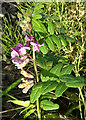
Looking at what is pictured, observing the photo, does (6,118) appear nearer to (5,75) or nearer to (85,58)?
(5,75)

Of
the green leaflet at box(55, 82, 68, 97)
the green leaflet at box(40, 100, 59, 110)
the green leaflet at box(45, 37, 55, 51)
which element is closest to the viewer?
the green leaflet at box(55, 82, 68, 97)

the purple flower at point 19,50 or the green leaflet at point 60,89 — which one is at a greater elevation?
the purple flower at point 19,50

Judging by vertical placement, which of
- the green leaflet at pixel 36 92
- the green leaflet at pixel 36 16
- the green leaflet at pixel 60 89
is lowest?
the green leaflet at pixel 36 92

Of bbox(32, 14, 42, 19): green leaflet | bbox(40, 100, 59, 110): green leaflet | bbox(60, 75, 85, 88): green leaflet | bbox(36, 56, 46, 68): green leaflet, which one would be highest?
bbox(32, 14, 42, 19): green leaflet

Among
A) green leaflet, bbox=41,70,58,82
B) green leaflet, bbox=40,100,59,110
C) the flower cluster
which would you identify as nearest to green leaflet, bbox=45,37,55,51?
the flower cluster

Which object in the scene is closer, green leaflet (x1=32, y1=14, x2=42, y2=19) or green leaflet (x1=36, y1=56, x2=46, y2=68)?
green leaflet (x1=32, y1=14, x2=42, y2=19)

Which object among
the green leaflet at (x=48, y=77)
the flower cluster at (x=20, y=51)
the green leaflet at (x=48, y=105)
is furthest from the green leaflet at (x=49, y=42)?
the green leaflet at (x=48, y=105)

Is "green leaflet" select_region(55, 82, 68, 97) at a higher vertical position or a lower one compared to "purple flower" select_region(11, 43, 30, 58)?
lower

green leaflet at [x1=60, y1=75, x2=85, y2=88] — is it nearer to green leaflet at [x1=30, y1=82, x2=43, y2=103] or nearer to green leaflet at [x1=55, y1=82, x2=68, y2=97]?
green leaflet at [x1=55, y1=82, x2=68, y2=97]

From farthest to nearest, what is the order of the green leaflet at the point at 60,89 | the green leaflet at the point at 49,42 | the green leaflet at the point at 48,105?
the green leaflet at the point at 48,105 → the green leaflet at the point at 49,42 → the green leaflet at the point at 60,89

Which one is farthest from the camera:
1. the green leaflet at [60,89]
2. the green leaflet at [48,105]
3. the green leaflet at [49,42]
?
the green leaflet at [48,105]

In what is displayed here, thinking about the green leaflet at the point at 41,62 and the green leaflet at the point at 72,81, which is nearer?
the green leaflet at the point at 72,81

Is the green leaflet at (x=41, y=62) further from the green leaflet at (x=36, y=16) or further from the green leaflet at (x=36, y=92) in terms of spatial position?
the green leaflet at (x=36, y=16)

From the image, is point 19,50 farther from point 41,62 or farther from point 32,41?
point 41,62
